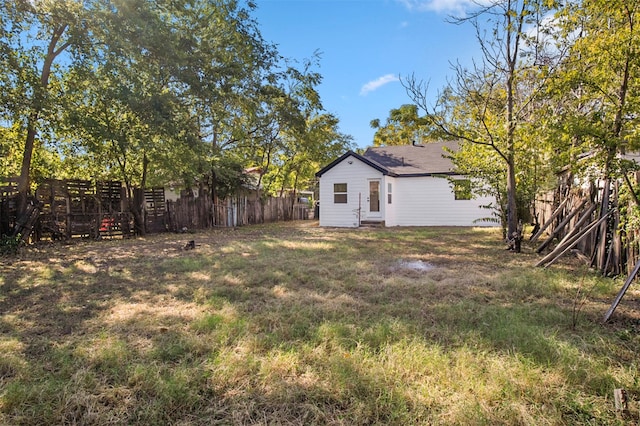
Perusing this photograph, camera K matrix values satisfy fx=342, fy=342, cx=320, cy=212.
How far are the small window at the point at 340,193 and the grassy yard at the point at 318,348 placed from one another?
10.3m

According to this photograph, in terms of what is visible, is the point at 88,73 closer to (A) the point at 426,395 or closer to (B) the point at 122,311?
(B) the point at 122,311

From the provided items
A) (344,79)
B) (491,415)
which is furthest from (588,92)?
(344,79)

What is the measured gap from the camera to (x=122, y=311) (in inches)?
160

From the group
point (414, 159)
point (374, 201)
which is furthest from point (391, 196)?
point (414, 159)

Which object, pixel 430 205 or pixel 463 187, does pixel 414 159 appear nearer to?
pixel 430 205

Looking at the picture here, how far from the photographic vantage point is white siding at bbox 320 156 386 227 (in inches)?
605

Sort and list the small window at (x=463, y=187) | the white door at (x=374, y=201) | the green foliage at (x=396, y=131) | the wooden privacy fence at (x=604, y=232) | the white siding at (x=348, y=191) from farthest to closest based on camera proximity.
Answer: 1. the green foliage at (x=396, y=131)
2. the white door at (x=374, y=201)
3. the white siding at (x=348, y=191)
4. the small window at (x=463, y=187)
5. the wooden privacy fence at (x=604, y=232)

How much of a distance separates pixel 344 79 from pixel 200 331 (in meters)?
15.8

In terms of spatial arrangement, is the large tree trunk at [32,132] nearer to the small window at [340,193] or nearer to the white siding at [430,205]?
the small window at [340,193]

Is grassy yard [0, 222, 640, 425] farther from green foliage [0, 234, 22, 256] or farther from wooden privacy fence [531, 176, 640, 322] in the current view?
green foliage [0, 234, 22, 256]

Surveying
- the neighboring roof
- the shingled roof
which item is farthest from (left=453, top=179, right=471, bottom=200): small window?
the shingled roof

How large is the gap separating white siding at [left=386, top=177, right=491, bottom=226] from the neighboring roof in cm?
46

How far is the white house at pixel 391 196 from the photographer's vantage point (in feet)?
49.7

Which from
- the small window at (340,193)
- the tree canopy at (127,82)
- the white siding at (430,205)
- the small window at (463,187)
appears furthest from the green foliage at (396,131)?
the small window at (463,187)
